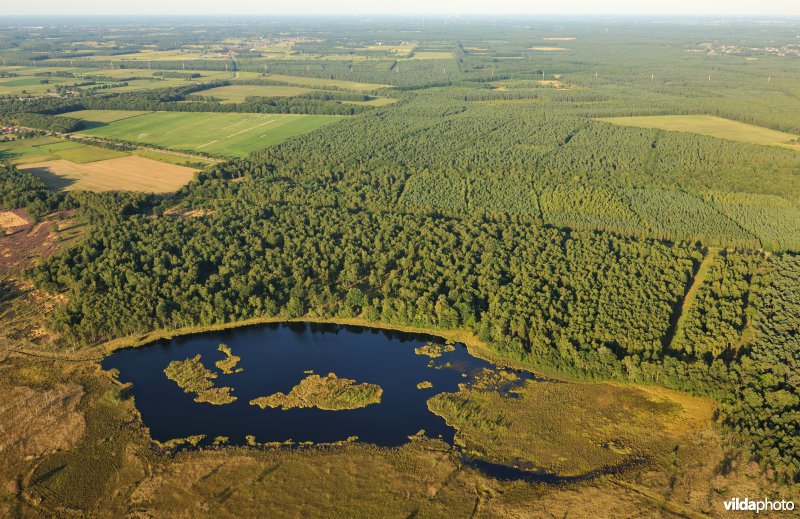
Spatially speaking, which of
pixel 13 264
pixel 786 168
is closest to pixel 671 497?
pixel 13 264

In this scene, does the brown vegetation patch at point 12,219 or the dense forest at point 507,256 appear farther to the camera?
the brown vegetation patch at point 12,219

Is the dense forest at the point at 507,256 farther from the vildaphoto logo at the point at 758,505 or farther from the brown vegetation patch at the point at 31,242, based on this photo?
the brown vegetation patch at the point at 31,242

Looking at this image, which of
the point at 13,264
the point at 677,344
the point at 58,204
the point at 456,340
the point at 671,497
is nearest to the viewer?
the point at 671,497

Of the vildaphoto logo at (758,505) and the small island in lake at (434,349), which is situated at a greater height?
the small island in lake at (434,349)

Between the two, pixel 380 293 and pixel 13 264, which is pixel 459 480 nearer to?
pixel 380 293

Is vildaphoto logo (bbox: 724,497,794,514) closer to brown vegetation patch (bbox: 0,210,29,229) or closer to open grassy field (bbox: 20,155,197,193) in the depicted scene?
open grassy field (bbox: 20,155,197,193)

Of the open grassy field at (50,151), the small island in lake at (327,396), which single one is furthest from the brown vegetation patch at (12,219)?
the small island in lake at (327,396)

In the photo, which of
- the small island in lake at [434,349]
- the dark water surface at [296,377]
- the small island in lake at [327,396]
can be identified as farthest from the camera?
the small island in lake at [434,349]

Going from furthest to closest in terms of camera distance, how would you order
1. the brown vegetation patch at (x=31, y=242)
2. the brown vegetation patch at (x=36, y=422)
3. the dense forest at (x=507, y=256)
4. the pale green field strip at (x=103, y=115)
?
the pale green field strip at (x=103, y=115) < the brown vegetation patch at (x=31, y=242) < the dense forest at (x=507, y=256) < the brown vegetation patch at (x=36, y=422)
